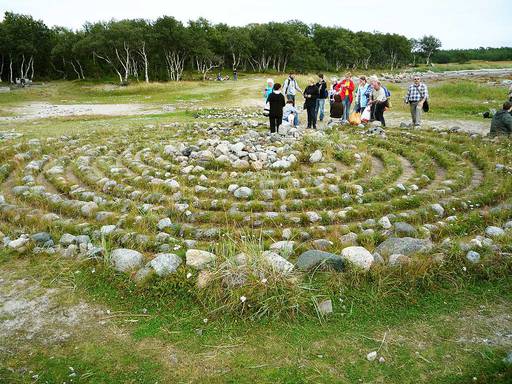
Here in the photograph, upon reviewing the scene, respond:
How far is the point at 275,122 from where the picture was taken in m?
15.3

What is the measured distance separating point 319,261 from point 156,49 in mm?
61631

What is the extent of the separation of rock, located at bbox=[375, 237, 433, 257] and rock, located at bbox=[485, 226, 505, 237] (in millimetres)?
1291

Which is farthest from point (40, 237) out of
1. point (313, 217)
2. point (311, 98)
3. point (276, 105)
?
point (311, 98)

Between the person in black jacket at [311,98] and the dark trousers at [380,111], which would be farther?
the dark trousers at [380,111]

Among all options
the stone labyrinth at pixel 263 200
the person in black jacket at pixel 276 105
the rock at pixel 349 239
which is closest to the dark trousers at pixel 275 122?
the person in black jacket at pixel 276 105

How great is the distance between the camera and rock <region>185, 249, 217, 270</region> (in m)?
5.97

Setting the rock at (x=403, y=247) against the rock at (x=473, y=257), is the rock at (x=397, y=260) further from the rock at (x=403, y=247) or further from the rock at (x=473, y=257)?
the rock at (x=473, y=257)

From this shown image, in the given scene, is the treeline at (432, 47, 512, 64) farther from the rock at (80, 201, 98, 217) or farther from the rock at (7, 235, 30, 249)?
the rock at (7, 235, 30, 249)

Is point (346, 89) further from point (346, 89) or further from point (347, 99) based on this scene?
point (347, 99)

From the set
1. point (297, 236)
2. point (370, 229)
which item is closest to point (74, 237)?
point (297, 236)

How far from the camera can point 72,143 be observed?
14.7 meters

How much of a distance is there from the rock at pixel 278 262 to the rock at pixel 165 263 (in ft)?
4.28

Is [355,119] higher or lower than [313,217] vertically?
higher

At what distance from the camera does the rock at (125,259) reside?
610 cm
